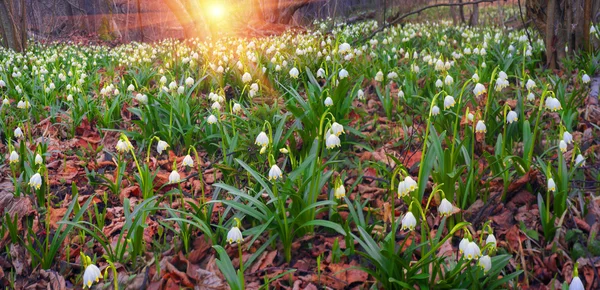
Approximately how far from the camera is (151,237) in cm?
246

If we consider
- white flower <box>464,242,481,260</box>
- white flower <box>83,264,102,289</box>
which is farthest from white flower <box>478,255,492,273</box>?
white flower <box>83,264,102,289</box>

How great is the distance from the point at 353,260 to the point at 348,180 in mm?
812

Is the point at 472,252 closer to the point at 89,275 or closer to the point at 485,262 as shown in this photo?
the point at 485,262

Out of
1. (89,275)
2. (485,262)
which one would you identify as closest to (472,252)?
(485,262)

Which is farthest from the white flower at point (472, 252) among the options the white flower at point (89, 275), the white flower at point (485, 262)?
the white flower at point (89, 275)

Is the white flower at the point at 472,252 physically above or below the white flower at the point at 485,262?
above

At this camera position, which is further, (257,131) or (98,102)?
(98,102)

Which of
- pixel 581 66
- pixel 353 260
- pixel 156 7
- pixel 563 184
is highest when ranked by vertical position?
pixel 156 7

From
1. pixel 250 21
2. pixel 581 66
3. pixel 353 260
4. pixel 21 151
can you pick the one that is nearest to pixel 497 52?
pixel 581 66

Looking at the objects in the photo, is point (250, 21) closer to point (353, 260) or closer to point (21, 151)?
point (21, 151)

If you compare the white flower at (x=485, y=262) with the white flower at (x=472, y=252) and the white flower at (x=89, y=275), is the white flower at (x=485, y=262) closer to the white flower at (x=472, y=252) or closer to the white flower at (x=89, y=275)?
the white flower at (x=472, y=252)

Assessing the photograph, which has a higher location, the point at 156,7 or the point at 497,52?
the point at 156,7

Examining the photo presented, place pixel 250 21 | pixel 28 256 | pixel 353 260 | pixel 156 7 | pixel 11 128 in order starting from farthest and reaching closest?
1. pixel 156 7
2. pixel 250 21
3. pixel 11 128
4. pixel 28 256
5. pixel 353 260

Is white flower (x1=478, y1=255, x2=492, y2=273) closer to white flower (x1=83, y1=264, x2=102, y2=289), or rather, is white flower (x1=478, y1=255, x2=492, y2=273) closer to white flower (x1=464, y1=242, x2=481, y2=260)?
white flower (x1=464, y1=242, x2=481, y2=260)
